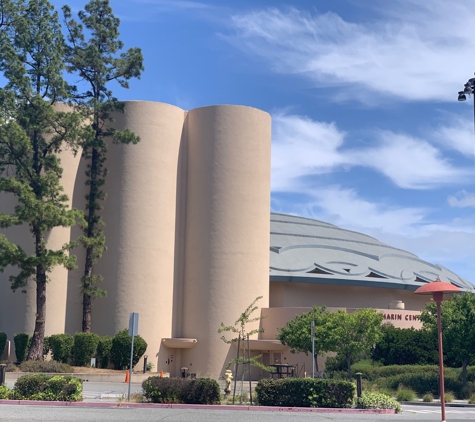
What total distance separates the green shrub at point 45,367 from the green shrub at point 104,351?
3021 millimetres

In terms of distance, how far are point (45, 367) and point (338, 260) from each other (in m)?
23.8

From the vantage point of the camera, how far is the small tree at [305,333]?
3694cm

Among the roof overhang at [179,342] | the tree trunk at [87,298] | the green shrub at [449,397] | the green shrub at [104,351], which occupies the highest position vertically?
the tree trunk at [87,298]

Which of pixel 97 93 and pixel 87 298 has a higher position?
pixel 97 93

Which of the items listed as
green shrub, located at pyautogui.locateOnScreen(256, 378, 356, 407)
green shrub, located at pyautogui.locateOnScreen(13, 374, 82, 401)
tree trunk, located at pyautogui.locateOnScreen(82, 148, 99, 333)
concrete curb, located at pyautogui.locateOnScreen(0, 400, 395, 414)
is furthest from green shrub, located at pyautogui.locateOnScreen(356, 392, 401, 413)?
tree trunk, located at pyautogui.locateOnScreen(82, 148, 99, 333)

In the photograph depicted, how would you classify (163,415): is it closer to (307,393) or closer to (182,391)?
(182,391)

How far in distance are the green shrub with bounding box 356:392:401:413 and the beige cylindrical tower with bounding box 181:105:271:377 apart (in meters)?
21.0

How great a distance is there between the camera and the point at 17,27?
39438 millimetres

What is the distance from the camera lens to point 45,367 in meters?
36.9

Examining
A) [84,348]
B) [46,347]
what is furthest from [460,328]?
[46,347]

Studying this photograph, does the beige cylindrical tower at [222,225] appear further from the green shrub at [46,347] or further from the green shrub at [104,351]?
the green shrub at [46,347]

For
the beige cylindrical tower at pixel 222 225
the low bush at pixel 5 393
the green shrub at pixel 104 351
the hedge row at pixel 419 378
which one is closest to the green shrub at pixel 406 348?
the hedge row at pixel 419 378

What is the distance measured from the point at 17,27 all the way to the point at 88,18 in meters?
5.71

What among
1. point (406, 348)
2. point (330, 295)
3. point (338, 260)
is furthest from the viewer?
point (338, 260)
